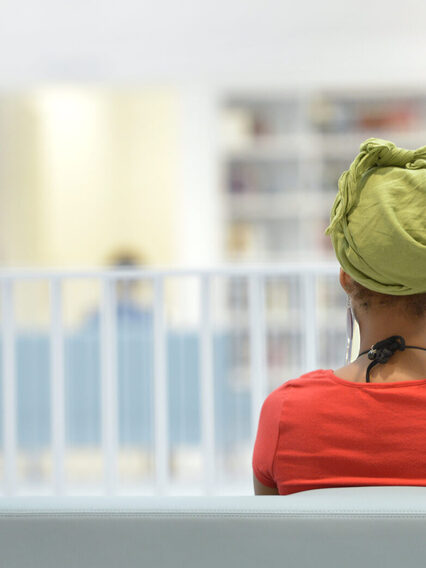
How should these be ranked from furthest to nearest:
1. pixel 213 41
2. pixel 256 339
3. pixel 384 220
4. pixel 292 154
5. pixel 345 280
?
1. pixel 213 41
2. pixel 292 154
3. pixel 256 339
4. pixel 345 280
5. pixel 384 220

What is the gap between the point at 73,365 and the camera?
6.98 ft

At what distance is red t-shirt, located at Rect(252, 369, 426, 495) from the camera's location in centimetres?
86

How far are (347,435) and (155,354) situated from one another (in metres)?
1.10

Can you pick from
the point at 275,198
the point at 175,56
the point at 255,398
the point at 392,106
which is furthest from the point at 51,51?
the point at 255,398

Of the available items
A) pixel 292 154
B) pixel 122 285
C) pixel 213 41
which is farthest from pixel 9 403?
pixel 213 41

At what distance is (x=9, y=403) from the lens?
2016mm

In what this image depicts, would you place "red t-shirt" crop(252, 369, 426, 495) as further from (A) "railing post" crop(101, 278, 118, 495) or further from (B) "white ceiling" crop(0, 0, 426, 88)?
(B) "white ceiling" crop(0, 0, 426, 88)

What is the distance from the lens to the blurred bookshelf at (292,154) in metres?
4.74

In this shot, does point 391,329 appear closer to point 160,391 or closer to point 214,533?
point 214,533

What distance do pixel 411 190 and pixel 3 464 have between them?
1546mm

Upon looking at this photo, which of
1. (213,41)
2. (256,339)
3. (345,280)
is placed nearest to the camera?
(345,280)

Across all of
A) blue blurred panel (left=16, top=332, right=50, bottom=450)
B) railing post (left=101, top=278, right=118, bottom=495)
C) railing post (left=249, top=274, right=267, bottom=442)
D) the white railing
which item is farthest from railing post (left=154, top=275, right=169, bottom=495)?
blue blurred panel (left=16, top=332, right=50, bottom=450)

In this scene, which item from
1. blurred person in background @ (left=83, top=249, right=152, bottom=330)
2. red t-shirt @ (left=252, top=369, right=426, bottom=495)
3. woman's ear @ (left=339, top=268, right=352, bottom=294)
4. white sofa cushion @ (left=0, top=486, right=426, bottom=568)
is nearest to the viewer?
white sofa cushion @ (left=0, top=486, right=426, bottom=568)

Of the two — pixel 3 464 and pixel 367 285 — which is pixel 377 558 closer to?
pixel 367 285
